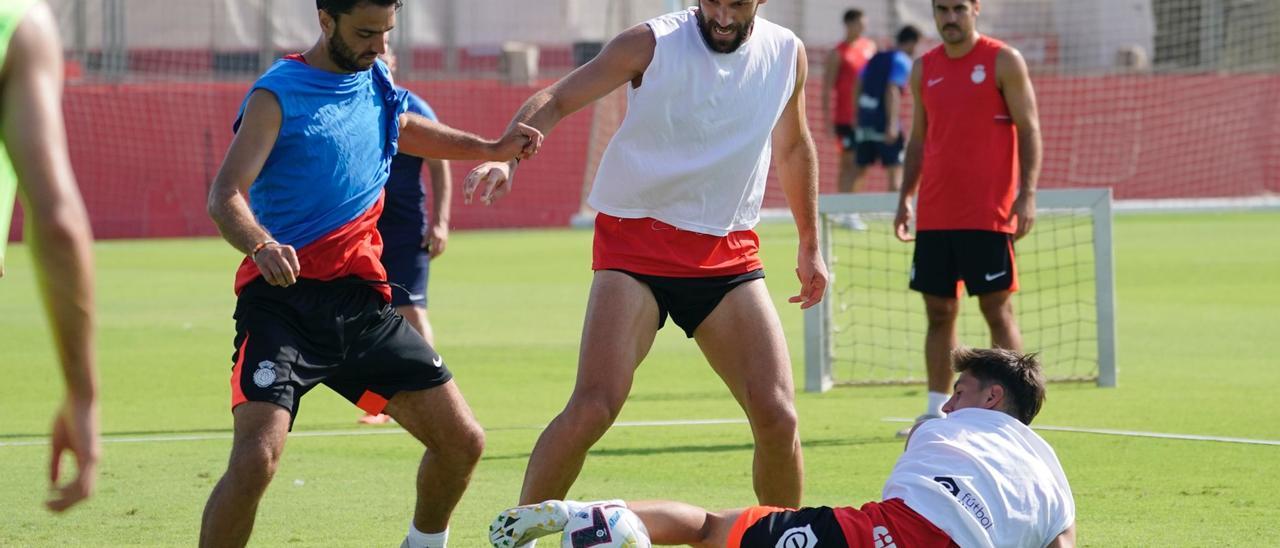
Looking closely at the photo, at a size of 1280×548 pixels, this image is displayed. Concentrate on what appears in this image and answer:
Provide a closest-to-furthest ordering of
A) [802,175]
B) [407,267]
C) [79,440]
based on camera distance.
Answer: [79,440], [802,175], [407,267]

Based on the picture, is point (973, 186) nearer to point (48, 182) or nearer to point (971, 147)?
point (971, 147)

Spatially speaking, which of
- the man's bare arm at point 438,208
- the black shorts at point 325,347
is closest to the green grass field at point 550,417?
the black shorts at point 325,347

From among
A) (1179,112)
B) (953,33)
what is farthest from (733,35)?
(1179,112)

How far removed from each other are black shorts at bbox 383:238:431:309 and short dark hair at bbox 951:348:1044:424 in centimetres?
458

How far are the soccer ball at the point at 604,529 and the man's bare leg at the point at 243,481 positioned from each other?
3.03 feet

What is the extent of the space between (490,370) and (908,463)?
6952 mm

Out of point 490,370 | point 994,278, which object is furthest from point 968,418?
point 490,370

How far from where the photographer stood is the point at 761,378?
231 inches

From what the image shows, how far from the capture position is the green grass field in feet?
22.7

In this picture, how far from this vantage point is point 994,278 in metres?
9.01

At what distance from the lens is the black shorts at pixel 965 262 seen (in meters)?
9.02

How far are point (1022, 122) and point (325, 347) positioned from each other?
454 cm

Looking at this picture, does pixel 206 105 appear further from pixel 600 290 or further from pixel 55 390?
pixel 600 290

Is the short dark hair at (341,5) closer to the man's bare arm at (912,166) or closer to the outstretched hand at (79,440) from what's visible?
the outstretched hand at (79,440)
